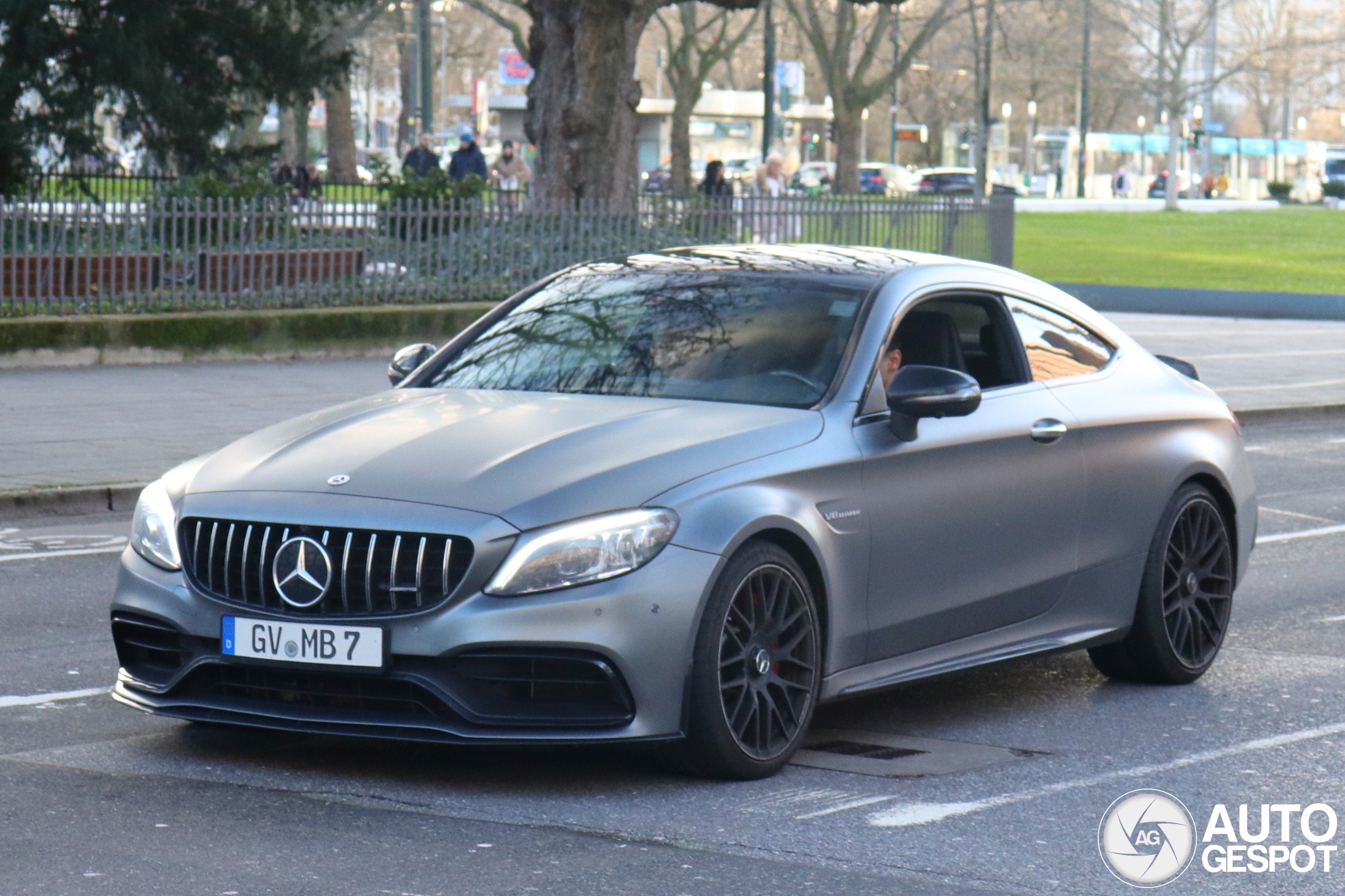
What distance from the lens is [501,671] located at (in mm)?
5395

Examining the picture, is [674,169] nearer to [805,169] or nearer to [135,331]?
[805,169]

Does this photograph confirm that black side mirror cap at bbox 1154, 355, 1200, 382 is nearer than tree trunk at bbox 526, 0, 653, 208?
Yes

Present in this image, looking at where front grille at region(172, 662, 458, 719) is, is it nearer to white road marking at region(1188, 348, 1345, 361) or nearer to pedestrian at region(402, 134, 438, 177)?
white road marking at region(1188, 348, 1345, 361)

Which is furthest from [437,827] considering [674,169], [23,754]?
[674,169]

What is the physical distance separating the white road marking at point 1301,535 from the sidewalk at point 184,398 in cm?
604

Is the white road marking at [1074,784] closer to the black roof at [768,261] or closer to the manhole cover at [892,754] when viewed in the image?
the manhole cover at [892,754]

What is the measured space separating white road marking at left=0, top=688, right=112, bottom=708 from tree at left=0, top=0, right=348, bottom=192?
15.6 m

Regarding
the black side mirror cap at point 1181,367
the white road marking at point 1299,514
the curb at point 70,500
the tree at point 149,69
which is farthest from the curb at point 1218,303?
the black side mirror cap at point 1181,367

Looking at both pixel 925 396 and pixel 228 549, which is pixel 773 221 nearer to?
pixel 925 396

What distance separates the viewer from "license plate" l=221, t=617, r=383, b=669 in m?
5.38

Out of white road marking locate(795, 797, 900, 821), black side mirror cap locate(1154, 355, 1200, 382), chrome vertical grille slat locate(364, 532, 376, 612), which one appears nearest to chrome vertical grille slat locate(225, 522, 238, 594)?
chrome vertical grille slat locate(364, 532, 376, 612)

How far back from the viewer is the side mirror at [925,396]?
618cm

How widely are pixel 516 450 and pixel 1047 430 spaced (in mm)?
1978

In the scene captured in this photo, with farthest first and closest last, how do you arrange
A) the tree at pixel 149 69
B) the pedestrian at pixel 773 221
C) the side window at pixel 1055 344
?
1. the pedestrian at pixel 773 221
2. the tree at pixel 149 69
3. the side window at pixel 1055 344
